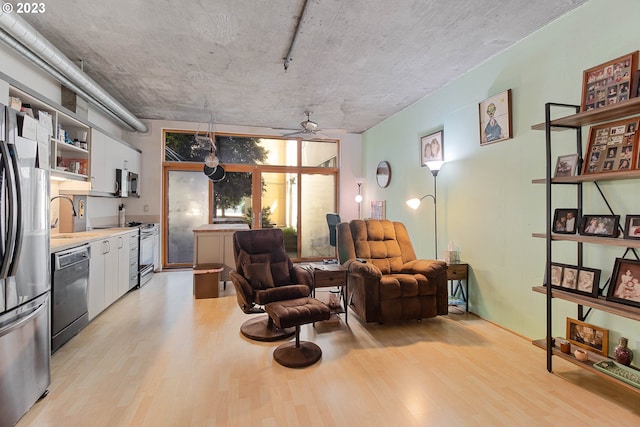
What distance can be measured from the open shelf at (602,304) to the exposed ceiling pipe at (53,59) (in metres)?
4.52

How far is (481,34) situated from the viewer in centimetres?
290

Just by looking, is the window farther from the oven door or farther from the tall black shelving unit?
the tall black shelving unit

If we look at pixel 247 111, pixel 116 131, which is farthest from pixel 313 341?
pixel 116 131

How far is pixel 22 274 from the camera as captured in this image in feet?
6.12

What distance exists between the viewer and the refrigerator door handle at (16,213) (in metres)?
1.76

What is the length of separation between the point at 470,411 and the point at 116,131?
6.37 metres

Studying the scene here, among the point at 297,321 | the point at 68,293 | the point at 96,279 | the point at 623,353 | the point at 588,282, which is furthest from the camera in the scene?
the point at 96,279

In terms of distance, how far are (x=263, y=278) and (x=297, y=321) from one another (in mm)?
765

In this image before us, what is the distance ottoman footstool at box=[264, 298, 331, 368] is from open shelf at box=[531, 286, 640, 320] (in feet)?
5.89

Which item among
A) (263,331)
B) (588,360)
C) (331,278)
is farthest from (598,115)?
(263,331)

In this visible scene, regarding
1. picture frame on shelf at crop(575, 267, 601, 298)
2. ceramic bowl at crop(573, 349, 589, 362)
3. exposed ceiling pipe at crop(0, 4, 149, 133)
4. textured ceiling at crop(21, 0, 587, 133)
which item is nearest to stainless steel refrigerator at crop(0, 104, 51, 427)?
exposed ceiling pipe at crop(0, 4, 149, 133)

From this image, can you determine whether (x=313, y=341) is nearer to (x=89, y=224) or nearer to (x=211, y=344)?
(x=211, y=344)

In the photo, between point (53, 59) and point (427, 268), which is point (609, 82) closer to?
point (427, 268)

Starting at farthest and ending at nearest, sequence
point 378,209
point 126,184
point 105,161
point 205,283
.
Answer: point 378,209 < point 126,184 < point 105,161 < point 205,283
